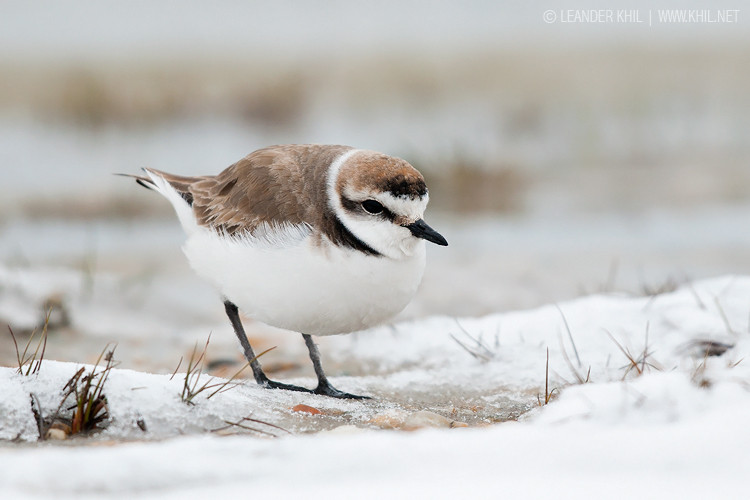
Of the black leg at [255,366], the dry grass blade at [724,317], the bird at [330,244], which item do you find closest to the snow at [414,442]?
the dry grass blade at [724,317]

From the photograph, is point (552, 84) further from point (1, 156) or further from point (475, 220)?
point (1, 156)

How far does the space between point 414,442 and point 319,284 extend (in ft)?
4.45

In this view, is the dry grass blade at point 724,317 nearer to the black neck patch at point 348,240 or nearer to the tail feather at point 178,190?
the black neck patch at point 348,240

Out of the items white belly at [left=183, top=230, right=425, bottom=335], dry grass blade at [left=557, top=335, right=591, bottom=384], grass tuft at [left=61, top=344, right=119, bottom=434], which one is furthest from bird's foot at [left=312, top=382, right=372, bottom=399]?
grass tuft at [left=61, top=344, right=119, bottom=434]

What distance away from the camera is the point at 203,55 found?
16.5 m

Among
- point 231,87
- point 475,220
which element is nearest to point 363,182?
point 475,220

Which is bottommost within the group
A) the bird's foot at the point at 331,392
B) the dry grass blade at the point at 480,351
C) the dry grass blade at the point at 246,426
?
the bird's foot at the point at 331,392

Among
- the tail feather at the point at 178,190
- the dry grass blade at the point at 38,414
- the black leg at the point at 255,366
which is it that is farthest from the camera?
the tail feather at the point at 178,190

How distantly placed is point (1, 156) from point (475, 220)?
695 centimetres

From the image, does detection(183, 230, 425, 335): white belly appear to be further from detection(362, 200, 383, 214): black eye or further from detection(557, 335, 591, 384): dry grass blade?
detection(557, 335, 591, 384): dry grass blade

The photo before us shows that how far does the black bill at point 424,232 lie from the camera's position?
413cm

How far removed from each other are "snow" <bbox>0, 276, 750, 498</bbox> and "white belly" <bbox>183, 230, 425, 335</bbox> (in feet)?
1.35

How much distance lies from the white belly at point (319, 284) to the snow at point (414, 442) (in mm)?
411

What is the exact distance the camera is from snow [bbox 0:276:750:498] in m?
2.59
